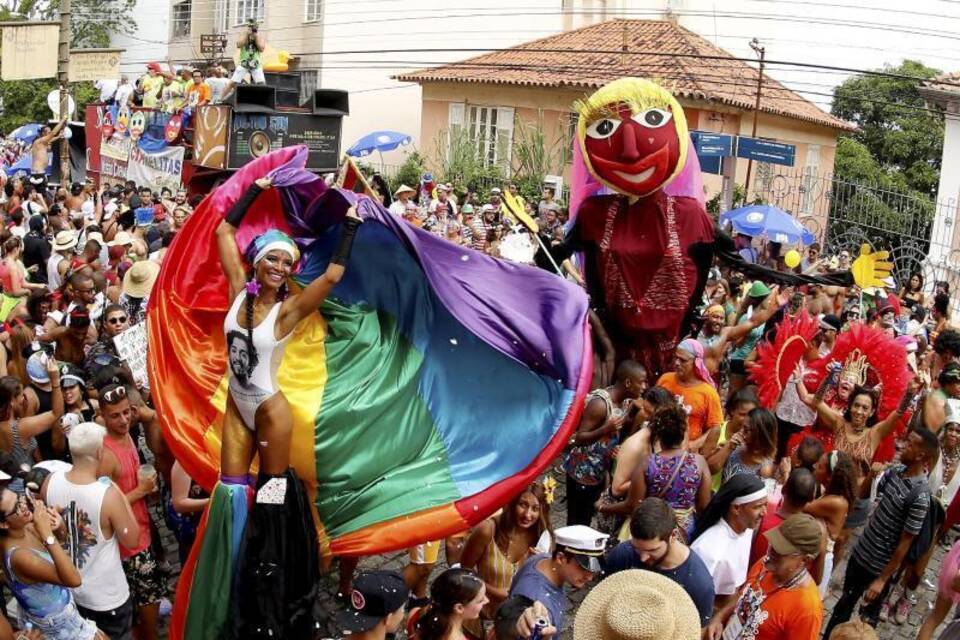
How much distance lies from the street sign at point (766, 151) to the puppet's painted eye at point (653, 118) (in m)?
9.86

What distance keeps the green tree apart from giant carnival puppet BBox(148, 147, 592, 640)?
73.3 feet

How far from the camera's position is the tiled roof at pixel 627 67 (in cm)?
2347

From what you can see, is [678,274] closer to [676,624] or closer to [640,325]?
[640,325]

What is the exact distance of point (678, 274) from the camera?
6.83 m

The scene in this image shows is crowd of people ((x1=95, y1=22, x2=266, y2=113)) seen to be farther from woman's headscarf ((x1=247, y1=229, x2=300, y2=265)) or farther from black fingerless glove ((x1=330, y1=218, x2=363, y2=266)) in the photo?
black fingerless glove ((x1=330, y1=218, x2=363, y2=266))

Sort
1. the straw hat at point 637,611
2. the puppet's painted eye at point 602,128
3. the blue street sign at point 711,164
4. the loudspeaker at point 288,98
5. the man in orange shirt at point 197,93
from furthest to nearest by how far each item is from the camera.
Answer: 1. the man in orange shirt at point 197,93
2. the blue street sign at point 711,164
3. the loudspeaker at point 288,98
4. the puppet's painted eye at point 602,128
5. the straw hat at point 637,611

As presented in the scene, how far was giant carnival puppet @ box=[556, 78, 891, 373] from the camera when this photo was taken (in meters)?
6.65

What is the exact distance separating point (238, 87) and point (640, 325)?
34.3ft

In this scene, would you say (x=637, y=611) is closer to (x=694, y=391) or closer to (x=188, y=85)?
(x=694, y=391)

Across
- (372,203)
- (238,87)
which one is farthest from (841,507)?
(238,87)

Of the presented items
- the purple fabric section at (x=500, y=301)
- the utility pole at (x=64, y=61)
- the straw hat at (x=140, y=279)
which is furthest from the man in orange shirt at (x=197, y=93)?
the purple fabric section at (x=500, y=301)

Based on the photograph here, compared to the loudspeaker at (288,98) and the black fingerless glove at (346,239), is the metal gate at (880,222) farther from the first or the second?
the black fingerless glove at (346,239)

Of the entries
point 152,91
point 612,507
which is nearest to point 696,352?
point 612,507

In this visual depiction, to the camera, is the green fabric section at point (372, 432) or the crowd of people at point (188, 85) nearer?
the green fabric section at point (372, 432)
